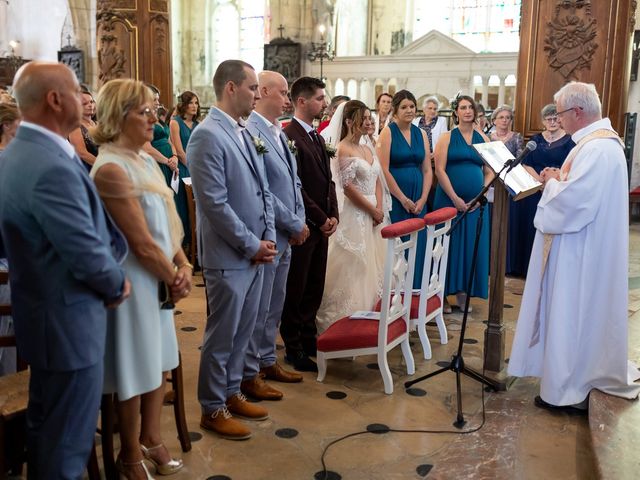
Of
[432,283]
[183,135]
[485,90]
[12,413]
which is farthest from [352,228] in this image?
[485,90]

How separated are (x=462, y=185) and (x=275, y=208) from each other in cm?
245

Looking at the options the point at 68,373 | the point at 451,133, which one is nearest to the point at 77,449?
the point at 68,373

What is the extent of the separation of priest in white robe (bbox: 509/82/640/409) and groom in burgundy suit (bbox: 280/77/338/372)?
129 cm

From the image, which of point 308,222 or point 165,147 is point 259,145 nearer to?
point 308,222

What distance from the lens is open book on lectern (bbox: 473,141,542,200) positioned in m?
3.49

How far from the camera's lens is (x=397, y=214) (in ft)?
17.5

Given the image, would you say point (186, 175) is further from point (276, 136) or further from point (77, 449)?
point (77, 449)

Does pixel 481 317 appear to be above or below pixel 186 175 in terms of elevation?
below

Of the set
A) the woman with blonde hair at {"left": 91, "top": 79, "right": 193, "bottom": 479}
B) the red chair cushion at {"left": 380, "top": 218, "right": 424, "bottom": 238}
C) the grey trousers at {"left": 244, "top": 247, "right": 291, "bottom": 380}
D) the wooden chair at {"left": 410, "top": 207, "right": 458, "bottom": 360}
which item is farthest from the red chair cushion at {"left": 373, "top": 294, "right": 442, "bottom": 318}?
the woman with blonde hair at {"left": 91, "top": 79, "right": 193, "bottom": 479}

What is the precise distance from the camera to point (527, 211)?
6688 mm

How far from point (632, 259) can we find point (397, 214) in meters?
4.06

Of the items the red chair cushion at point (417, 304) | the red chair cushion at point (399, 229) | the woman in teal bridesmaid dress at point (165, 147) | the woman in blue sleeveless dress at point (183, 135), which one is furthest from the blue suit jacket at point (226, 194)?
the woman in blue sleeveless dress at point (183, 135)

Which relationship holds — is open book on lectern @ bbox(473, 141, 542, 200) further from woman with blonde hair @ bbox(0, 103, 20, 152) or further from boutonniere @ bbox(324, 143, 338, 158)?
woman with blonde hair @ bbox(0, 103, 20, 152)

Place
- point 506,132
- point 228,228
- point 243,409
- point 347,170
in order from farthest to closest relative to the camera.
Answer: point 506,132
point 347,170
point 243,409
point 228,228
